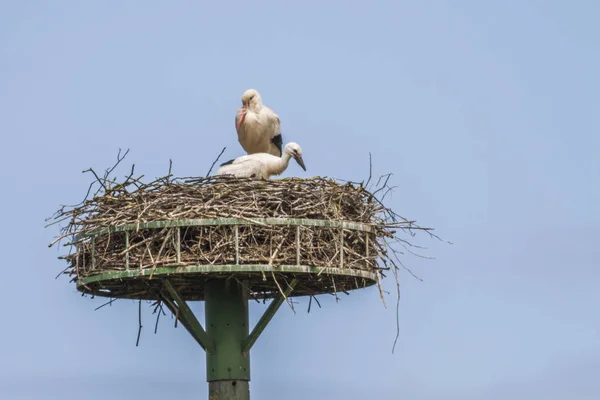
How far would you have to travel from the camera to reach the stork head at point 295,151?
62.6 ft

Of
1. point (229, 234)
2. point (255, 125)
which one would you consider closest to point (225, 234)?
point (229, 234)

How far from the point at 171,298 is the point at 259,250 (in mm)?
2036

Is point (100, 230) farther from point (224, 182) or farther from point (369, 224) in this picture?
point (369, 224)

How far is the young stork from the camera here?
18.6m

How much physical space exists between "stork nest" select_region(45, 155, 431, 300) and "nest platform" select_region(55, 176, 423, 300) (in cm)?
1

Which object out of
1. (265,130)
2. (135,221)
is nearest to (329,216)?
(135,221)

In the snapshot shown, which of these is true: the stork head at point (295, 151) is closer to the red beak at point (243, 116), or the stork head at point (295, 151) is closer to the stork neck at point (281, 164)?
the stork neck at point (281, 164)

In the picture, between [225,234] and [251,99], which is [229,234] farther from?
[251,99]

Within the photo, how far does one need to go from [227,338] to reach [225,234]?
187 cm

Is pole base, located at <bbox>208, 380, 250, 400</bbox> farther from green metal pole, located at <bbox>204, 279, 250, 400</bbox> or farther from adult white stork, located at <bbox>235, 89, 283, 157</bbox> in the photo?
adult white stork, located at <bbox>235, 89, 283, 157</bbox>

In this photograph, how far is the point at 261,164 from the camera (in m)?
18.8

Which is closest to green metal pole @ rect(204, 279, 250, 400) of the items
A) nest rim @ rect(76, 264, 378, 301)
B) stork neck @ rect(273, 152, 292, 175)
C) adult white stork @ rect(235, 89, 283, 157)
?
nest rim @ rect(76, 264, 378, 301)

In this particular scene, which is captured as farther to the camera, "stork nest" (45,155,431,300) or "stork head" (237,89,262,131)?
"stork head" (237,89,262,131)

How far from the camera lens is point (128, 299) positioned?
18.6 metres
